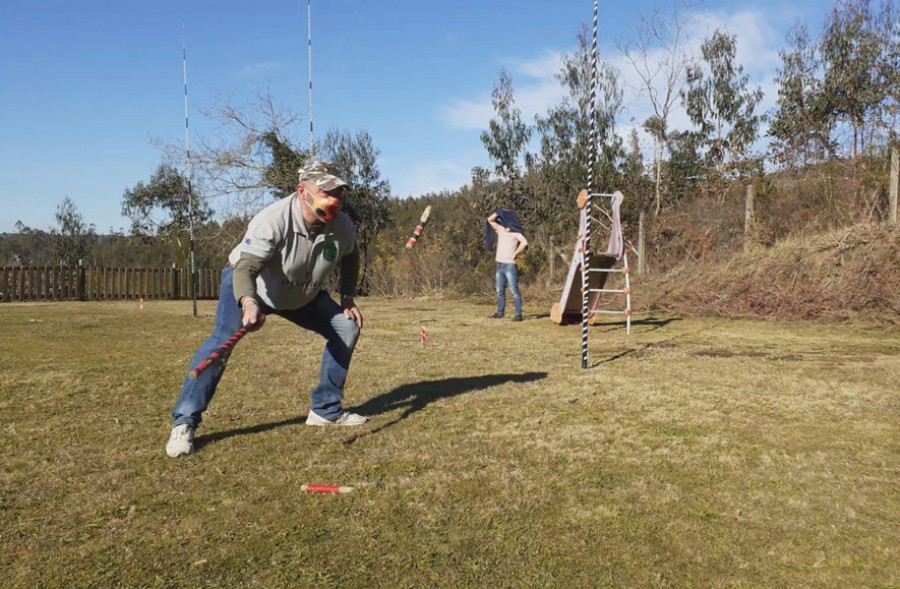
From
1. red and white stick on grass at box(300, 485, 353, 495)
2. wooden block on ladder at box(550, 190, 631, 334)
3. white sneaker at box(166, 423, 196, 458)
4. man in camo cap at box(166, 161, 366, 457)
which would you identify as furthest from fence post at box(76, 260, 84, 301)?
red and white stick on grass at box(300, 485, 353, 495)

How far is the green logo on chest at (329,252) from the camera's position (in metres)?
4.82

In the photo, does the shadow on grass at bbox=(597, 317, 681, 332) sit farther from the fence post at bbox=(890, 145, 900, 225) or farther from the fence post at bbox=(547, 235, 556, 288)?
the fence post at bbox=(547, 235, 556, 288)

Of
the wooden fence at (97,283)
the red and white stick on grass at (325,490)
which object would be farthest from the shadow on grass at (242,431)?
the wooden fence at (97,283)

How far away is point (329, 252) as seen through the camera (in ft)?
15.9

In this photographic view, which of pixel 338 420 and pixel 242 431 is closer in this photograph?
pixel 242 431

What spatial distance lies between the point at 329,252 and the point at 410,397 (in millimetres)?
1925

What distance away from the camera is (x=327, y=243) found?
4809 mm

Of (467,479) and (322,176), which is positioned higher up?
(322,176)

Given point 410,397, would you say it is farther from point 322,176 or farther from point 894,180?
point 894,180

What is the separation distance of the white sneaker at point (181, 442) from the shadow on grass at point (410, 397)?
14 cm

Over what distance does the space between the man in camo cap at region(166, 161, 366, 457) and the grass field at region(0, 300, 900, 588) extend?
310 mm

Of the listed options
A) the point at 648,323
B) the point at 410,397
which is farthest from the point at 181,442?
the point at 648,323

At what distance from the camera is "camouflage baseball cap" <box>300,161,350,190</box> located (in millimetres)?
4531

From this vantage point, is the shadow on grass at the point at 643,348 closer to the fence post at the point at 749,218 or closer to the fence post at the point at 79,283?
the fence post at the point at 749,218
